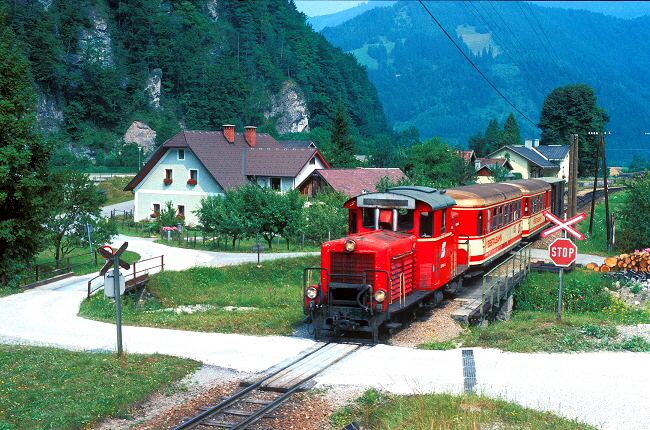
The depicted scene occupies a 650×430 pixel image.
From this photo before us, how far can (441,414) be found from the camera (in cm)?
1018

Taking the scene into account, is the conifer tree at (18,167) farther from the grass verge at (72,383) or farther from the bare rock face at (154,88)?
the bare rock face at (154,88)

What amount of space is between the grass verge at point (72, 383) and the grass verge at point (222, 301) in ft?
Result: 12.9

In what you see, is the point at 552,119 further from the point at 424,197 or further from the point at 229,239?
the point at 424,197

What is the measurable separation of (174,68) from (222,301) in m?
110

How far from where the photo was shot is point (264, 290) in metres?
25.7

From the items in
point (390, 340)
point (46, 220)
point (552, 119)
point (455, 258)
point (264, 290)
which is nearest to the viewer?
point (390, 340)

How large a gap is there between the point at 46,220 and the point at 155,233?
66.7ft

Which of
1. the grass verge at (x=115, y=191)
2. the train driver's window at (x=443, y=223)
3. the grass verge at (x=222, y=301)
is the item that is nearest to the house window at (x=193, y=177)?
the grass verge at (x=115, y=191)

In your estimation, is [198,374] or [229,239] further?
[229,239]

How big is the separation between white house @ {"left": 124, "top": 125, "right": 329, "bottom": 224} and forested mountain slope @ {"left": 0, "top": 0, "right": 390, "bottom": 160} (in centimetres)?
4771

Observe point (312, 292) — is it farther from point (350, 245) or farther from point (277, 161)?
point (277, 161)

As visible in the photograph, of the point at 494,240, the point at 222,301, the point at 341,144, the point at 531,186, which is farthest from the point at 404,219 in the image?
the point at 341,144

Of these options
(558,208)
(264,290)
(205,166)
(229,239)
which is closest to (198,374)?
(264,290)

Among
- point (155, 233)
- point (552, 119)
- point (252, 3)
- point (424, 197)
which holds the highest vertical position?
point (252, 3)
